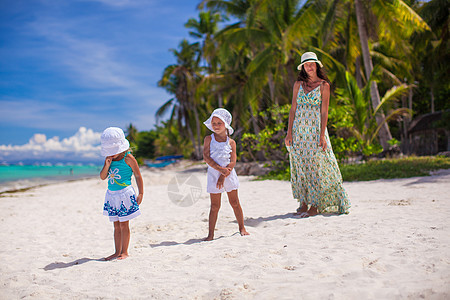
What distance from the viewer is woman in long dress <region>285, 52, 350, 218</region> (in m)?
3.87

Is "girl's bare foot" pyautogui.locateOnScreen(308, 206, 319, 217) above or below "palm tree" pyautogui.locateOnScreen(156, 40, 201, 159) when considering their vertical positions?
below

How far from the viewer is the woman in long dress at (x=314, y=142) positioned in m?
3.87

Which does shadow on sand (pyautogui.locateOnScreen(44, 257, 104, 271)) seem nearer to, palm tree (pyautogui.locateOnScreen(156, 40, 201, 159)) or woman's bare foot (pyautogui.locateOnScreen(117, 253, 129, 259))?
woman's bare foot (pyautogui.locateOnScreen(117, 253, 129, 259))

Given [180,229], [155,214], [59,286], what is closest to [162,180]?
[155,214]

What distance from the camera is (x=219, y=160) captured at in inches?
130

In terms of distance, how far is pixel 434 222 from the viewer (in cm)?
315

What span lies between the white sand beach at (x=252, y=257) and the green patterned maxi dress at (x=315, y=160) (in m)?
0.24

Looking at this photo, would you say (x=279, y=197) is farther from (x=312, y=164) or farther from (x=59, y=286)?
(x=59, y=286)

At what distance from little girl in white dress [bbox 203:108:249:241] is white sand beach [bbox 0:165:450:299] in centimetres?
44

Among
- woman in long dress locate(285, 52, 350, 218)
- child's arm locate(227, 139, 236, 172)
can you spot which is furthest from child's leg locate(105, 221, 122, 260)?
woman in long dress locate(285, 52, 350, 218)

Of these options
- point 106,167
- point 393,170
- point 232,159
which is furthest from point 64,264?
point 393,170

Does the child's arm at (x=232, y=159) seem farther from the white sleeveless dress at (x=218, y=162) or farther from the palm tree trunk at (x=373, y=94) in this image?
the palm tree trunk at (x=373, y=94)

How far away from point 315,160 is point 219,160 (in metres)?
1.31

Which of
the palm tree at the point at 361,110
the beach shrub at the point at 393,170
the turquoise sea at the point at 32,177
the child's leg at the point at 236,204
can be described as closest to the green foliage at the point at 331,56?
the palm tree at the point at 361,110
